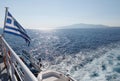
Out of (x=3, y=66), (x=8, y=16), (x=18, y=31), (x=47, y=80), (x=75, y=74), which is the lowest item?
(x=75, y=74)

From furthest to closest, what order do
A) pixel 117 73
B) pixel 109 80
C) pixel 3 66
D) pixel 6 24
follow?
pixel 117 73 → pixel 109 80 → pixel 6 24 → pixel 3 66

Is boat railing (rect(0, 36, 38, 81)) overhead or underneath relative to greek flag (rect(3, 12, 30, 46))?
underneath

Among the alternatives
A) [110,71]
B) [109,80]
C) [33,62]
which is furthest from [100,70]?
→ [33,62]

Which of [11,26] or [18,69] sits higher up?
[11,26]

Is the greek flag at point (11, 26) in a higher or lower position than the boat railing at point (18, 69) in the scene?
higher

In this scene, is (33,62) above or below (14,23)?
below

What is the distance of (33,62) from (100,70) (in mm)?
8548

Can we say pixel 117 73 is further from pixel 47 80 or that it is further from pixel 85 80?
pixel 47 80

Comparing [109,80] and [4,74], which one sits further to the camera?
[109,80]

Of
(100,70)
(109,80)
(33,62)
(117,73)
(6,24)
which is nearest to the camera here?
(6,24)

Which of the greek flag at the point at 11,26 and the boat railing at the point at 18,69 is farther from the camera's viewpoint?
the greek flag at the point at 11,26

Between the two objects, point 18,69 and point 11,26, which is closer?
point 18,69

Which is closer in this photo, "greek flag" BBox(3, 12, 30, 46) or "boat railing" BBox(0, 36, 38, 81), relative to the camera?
"boat railing" BBox(0, 36, 38, 81)

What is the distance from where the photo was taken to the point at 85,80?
46.5 ft
